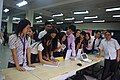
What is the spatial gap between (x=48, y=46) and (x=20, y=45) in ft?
2.29

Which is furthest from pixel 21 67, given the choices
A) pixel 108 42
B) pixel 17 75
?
pixel 108 42

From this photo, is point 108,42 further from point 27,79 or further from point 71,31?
point 27,79

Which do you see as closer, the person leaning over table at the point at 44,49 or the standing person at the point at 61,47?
the person leaning over table at the point at 44,49

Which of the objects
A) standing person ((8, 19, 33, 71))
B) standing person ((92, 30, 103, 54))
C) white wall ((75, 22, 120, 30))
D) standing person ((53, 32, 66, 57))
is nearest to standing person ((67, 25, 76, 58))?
standing person ((53, 32, 66, 57))

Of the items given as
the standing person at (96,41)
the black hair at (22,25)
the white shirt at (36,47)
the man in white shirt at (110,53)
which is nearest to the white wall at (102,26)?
the standing person at (96,41)

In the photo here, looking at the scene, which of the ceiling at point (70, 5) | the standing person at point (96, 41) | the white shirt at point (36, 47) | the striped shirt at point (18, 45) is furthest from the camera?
the ceiling at point (70, 5)

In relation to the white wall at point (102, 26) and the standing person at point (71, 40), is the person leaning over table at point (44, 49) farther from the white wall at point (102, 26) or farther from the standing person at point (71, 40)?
the white wall at point (102, 26)

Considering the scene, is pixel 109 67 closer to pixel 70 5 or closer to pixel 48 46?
pixel 48 46

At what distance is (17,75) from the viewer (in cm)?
219

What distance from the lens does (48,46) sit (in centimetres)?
301

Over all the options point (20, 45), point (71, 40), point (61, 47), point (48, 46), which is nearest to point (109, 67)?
point (71, 40)

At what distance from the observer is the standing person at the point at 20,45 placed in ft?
7.66

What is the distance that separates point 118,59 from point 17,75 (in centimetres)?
301

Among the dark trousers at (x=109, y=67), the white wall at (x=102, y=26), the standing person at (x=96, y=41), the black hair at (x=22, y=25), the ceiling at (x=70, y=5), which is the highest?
the ceiling at (x=70, y=5)
